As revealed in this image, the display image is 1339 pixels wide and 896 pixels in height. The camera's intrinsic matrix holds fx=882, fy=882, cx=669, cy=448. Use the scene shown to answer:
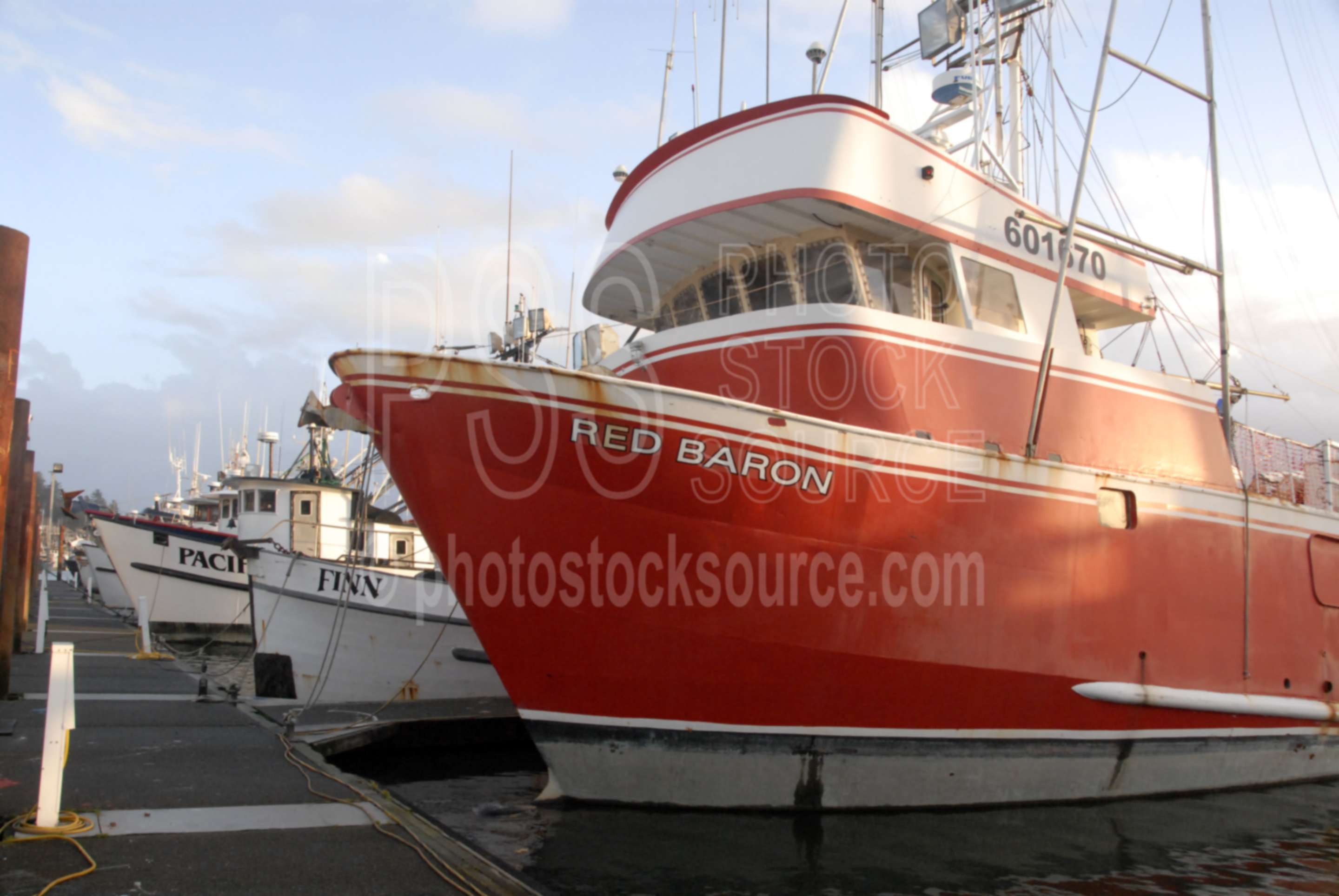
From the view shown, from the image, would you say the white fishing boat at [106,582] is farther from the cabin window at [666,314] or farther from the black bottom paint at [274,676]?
the cabin window at [666,314]

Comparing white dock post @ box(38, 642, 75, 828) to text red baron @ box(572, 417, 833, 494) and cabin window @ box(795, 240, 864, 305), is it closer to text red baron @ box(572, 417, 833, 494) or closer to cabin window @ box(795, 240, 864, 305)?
text red baron @ box(572, 417, 833, 494)

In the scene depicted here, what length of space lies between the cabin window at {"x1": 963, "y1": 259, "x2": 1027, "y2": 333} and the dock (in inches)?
259

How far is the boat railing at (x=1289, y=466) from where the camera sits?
11039 millimetres

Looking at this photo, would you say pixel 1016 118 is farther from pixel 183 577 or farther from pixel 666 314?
pixel 183 577

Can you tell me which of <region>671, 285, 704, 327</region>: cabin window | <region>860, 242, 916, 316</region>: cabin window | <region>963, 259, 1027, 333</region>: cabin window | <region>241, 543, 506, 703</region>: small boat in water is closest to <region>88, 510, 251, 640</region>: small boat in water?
<region>241, 543, 506, 703</region>: small boat in water

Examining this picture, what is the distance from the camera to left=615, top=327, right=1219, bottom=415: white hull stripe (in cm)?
767

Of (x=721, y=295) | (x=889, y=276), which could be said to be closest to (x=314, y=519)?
(x=721, y=295)

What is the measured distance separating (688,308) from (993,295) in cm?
311

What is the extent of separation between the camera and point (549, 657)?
6727mm

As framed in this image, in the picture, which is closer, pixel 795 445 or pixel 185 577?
pixel 795 445

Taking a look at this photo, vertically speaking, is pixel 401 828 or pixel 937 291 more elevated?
pixel 937 291

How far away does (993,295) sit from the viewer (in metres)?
8.77

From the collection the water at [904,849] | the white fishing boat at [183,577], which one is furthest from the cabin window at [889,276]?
the white fishing boat at [183,577]

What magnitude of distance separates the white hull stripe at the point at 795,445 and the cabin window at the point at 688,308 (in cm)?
293
